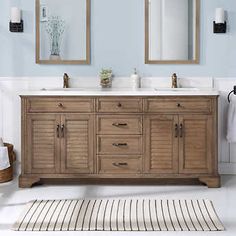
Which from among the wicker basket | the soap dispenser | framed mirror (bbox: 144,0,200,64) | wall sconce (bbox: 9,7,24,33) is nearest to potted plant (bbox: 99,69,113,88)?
the soap dispenser

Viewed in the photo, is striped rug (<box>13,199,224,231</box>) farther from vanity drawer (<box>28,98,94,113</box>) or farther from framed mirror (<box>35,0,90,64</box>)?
framed mirror (<box>35,0,90,64</box>)

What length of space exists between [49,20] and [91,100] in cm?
99

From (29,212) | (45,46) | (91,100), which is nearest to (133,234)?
(29,212)

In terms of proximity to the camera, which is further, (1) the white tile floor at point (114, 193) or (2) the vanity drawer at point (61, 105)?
(2) the vanity drawer at point (61, 105)

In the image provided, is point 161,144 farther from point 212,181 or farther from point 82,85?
point 82,85

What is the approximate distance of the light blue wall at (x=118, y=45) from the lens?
525 cm

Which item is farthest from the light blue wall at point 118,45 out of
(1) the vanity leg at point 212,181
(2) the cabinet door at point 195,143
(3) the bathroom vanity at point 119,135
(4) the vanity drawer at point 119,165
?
(1) the vanity leg at point 212,181

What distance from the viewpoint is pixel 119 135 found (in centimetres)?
480

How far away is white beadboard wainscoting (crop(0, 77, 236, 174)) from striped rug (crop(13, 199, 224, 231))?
116 centimetres

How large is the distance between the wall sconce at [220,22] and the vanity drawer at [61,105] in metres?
1.40

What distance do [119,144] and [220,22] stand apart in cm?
149

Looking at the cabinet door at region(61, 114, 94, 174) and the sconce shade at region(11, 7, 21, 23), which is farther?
the sconce shade at region(11, 7, 21, 23)

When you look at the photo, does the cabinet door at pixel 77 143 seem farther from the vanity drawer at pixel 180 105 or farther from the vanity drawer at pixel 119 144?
the vanity drawer at pixel 180 105

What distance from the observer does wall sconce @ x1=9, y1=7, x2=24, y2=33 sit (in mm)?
5188
